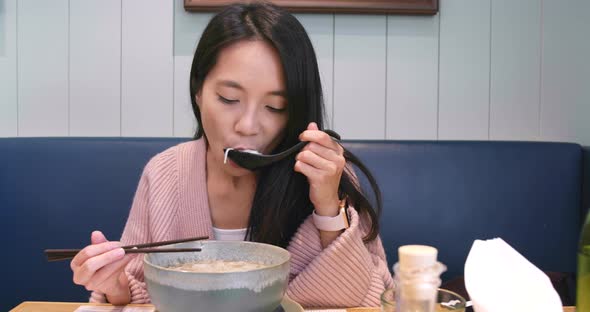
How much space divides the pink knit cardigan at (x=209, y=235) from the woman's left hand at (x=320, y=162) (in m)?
0.10

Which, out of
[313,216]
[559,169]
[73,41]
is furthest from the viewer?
[73,41]

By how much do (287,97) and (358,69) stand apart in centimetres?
99

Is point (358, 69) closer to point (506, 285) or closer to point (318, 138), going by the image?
point (318, 138)

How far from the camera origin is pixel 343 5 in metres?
2.03

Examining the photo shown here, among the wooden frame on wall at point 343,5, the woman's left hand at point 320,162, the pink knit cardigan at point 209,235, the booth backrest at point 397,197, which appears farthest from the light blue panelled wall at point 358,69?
the woman's left hand at point 320,162

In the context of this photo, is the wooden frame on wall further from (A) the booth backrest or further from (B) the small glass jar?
(B) the small glass jar

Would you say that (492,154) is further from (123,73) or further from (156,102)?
(123,73)

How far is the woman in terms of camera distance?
3.54 feet

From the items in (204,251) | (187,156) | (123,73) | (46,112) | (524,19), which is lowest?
(204,251)

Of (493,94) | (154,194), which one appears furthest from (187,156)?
(493,94)

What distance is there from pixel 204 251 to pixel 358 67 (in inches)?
55.2

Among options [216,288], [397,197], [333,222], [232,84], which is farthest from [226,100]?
[397,197]

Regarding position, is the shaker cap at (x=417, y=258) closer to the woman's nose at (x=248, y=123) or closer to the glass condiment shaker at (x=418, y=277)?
the glass condiment shaker at (x=418, y=277)

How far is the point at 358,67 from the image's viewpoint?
2.11 m
